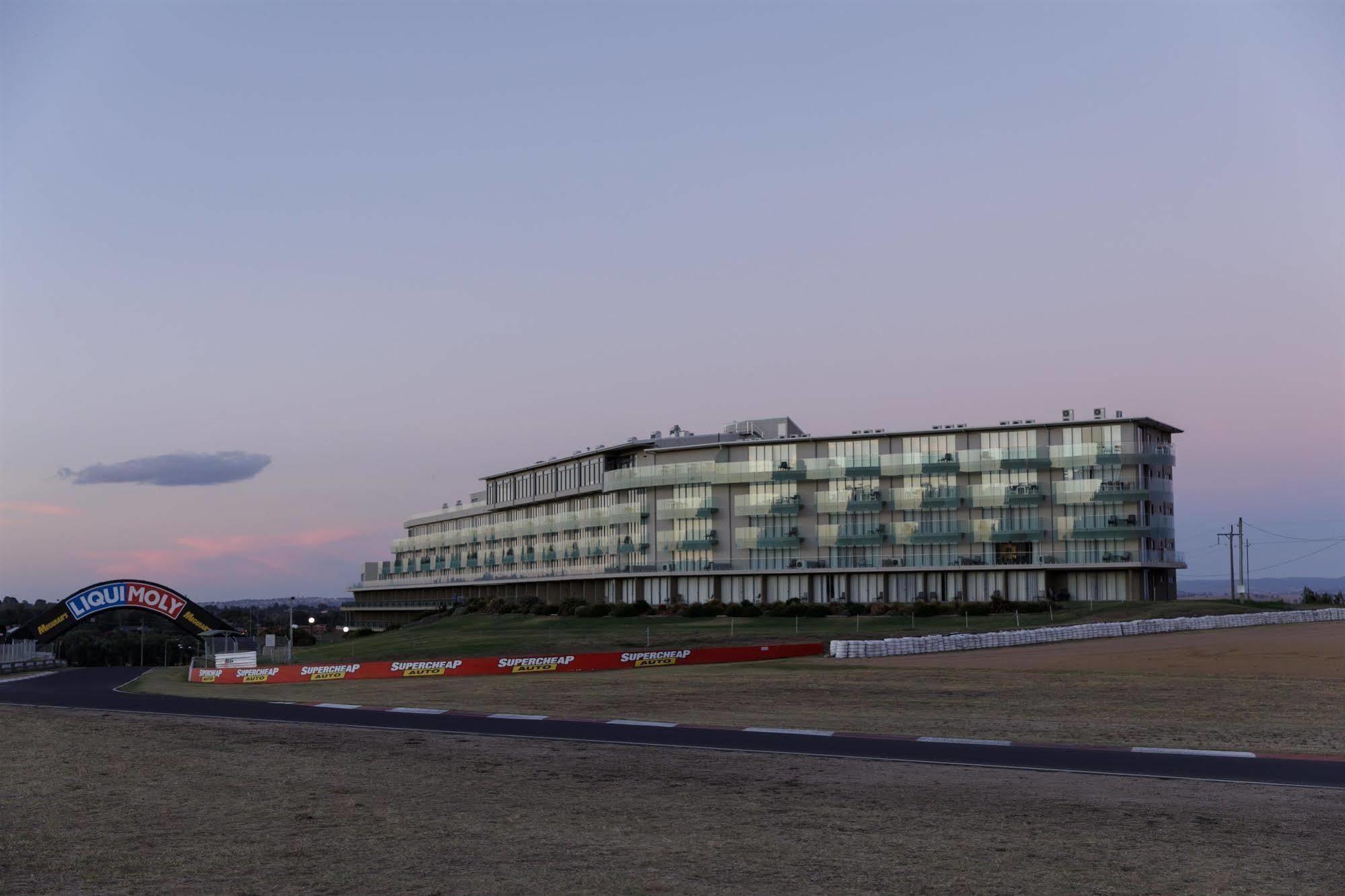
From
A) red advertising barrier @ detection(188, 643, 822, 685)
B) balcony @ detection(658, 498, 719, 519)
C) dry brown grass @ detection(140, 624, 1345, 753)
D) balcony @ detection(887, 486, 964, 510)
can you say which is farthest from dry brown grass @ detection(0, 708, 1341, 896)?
balcony @ detection(658, 498, 719, 519)

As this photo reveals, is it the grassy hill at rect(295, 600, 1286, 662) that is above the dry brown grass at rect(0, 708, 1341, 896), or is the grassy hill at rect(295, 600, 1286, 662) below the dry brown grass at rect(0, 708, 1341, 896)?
below

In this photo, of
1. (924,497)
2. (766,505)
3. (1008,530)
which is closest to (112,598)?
(766,505)

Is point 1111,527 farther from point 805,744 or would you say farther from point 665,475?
point 805,744

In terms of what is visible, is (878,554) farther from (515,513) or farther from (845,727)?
(845,727)

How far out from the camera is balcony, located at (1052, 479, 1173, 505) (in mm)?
97000

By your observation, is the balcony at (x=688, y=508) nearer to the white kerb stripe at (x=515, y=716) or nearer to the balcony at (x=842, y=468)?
the balcony at (x=842, y=468)

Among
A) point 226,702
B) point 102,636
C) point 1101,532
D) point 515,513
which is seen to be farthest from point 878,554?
point 102,636

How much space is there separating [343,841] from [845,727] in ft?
52.1

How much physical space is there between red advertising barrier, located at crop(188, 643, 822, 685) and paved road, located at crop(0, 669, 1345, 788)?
449 inches

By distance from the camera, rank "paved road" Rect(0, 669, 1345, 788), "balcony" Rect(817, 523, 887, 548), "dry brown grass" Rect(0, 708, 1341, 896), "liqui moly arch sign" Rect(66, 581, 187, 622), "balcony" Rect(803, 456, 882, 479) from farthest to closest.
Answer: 1. "balcony" Rect(803, 456, 882, 479)
2. "balcony" Rect(817, 523, 887, 548)
3. "liqui moly arch sign" Rect(66, 581, 187, 622)
4. "paved road" Rect(0, 669, 1345, 788)
5. "dry brown grass" Rect(0, 708, 1341, 896)

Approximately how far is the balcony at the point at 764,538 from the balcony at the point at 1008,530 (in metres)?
A: 15.9

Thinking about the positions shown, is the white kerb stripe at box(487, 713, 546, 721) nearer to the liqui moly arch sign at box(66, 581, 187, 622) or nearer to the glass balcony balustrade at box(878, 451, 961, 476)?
the liqui moly arch sign at box(66, 581, 187, 622)

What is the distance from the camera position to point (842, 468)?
107m

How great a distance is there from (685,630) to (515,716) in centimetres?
5049
